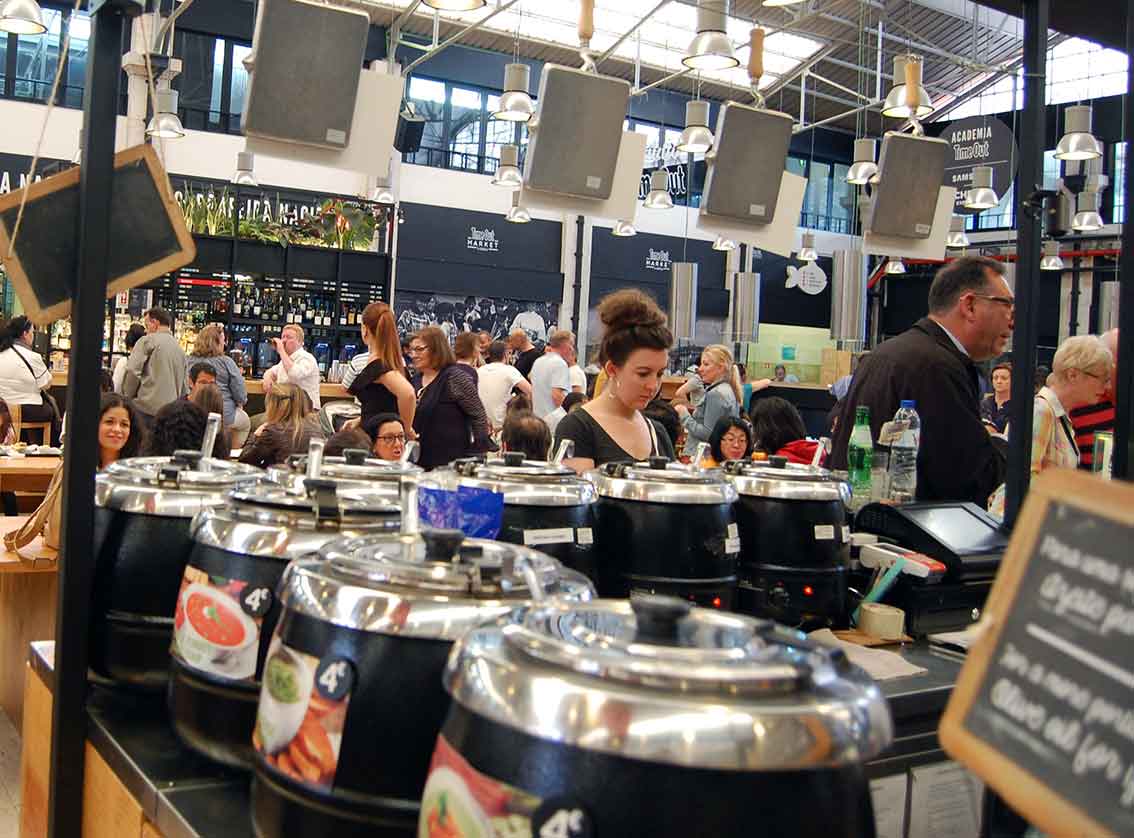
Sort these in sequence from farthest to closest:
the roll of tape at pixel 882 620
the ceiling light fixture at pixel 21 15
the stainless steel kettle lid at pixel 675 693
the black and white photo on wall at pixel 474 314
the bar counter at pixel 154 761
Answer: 1. the black and white photo on wall at pixel 474 314
2. the ceiling light fixture at pixel 21 15
3. the roll of tape at pixel 882 620
4. the bar counter at pixel 154 761
5. the stainless steel kettle lid at pixel 675 693

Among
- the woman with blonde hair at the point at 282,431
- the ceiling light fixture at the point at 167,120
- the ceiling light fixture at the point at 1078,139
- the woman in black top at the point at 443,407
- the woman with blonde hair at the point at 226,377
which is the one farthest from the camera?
the ceiling light fixture at the point at 167,120

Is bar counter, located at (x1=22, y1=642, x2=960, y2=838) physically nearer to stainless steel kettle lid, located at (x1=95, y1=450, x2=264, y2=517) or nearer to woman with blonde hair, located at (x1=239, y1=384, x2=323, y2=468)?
stainless steel kettle lid, located at (x1=95, y1=450, x2=264, y2=517)

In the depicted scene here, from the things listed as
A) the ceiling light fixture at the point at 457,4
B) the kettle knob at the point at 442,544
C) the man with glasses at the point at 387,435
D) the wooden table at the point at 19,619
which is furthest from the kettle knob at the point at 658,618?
the man with glasses at the point at 387,435

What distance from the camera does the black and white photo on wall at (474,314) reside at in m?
14.2

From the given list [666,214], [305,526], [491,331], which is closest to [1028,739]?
[305,526]

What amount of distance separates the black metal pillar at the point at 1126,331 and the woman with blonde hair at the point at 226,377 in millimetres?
6167

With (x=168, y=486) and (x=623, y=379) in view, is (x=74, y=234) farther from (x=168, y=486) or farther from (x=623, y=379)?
(x=623, y=379)

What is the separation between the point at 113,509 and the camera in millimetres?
1578

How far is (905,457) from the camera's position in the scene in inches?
109

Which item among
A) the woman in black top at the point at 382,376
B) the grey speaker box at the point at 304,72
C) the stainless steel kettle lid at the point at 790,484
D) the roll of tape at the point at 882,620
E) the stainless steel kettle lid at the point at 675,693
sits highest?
the grey speaker box at the point at 304,72

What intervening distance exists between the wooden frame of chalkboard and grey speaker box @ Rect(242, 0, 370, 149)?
0.25 metres

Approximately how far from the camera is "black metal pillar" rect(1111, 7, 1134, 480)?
1789mm

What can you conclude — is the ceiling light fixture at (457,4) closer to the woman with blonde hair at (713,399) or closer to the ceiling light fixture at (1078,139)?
the woman with blonde hair at (713,399)

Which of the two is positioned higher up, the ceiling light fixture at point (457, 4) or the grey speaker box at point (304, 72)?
the ceiling light fixture at point (457, 4)
